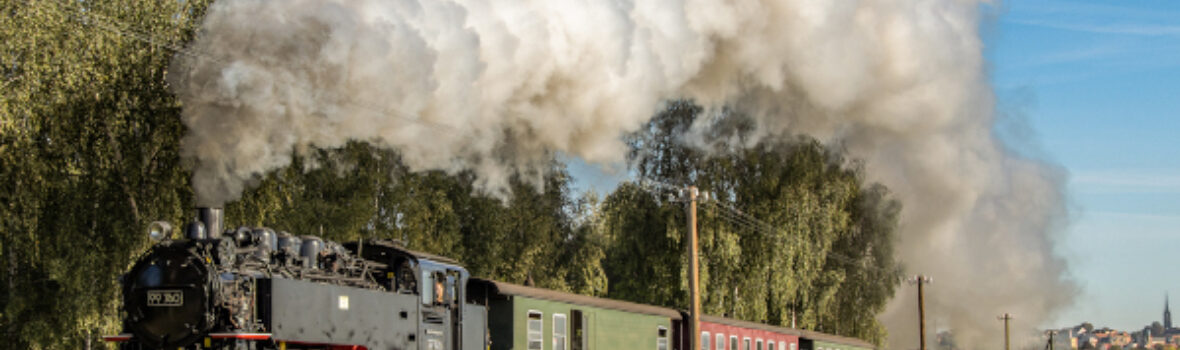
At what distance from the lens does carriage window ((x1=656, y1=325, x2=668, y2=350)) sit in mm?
24453

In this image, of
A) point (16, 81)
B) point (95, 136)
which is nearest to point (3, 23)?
point (16, 81)

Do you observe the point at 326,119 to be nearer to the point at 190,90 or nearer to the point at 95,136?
the point at 190,90

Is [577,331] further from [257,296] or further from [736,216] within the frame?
[736,216]

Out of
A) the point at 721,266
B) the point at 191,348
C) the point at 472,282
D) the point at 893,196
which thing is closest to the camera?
the point at 191,348

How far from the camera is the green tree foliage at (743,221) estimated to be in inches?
1495

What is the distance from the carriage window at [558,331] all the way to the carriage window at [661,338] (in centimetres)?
453

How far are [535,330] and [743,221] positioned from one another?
66.2 feet

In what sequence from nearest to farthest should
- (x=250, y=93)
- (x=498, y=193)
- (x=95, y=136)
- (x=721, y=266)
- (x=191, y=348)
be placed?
(x=191, y=348), (x=250, y=93), (x=95, y=136), (x=498, y=193), (x=721, y=266)

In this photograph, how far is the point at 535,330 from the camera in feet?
63.8

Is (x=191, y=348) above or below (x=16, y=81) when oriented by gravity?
below

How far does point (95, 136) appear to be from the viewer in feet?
79.4

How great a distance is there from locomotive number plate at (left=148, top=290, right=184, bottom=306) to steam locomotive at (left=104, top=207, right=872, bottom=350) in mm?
11

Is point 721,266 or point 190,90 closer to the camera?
point 190,90

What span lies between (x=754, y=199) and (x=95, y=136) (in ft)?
69.8
